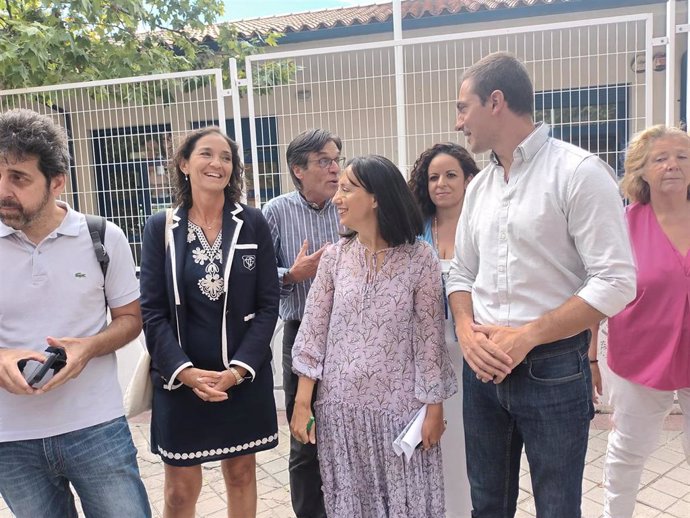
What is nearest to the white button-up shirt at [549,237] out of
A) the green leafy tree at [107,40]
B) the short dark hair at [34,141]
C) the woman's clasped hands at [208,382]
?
the woman's clasped hands at [208,382]

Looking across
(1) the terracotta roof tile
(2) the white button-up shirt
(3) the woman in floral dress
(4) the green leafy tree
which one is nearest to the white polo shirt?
(3) the woman in floral dress

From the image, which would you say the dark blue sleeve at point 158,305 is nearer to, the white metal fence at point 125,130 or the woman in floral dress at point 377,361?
the woman in floral dress at point 377,361

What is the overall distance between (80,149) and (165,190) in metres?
0.73

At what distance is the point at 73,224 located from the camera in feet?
5.98

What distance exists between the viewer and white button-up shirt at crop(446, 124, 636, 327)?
1.66 metres

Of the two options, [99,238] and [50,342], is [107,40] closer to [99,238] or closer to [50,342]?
[99,238]

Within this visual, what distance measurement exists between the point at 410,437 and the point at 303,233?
1.18 meters

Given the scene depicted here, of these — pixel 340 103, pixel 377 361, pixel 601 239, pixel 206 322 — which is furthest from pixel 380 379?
pixel 340 103

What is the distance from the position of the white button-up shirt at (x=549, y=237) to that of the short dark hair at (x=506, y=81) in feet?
0.37

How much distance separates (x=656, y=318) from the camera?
2.35 metres

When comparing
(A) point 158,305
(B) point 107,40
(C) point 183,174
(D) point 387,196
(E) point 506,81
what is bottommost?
(A) point 158,305

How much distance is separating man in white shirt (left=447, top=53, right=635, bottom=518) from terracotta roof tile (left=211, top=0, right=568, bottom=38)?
4682mm

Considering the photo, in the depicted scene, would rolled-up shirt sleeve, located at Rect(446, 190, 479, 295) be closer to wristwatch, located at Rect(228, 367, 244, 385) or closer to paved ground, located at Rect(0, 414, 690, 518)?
wristwatch, located at Rect(228, 367, 244, 385)

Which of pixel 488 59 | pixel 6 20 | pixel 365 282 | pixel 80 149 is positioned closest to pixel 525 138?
pixel 488 59
